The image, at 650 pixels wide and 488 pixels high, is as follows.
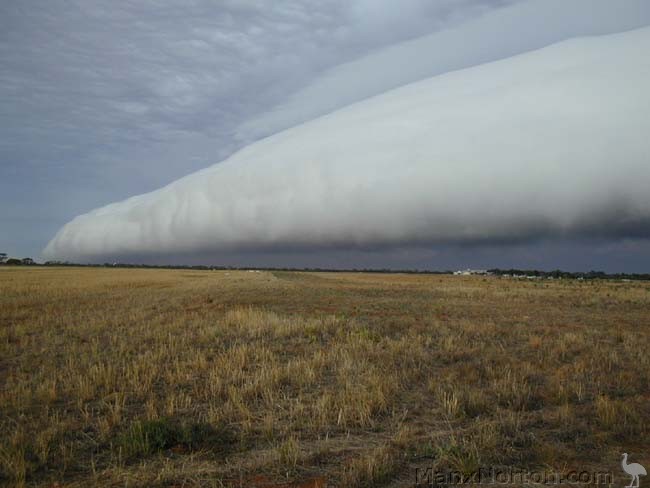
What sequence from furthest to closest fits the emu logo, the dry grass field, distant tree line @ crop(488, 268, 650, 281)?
distant tree line @ crop(488, 268, 650, 281)
the dry grass field
the emu logo

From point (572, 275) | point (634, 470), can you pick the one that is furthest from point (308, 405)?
point (572, 275)

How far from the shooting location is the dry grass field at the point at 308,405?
6449mm

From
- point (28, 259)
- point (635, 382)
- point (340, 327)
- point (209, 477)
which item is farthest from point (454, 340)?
point (28, 259)

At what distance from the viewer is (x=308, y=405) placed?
902 centimetres

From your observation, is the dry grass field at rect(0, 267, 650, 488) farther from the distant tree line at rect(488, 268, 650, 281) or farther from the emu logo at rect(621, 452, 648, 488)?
the distant tree line at rect(488, 268, 650, 281)

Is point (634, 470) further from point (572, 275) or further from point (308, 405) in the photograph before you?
point (572, 275)

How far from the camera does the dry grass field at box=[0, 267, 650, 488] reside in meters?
6.45

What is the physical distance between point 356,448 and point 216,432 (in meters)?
2.33

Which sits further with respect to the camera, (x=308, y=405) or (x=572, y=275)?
(x=572, y=275)

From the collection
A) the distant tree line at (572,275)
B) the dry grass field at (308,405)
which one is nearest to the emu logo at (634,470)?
the dry grass field at (308,405)

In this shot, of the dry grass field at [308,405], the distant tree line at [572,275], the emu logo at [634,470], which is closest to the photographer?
the emu logo at [634,470]

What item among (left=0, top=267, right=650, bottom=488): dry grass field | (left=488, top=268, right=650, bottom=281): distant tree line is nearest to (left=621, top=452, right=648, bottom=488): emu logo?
(left=0, top=267, right=650, bottom=488): dry grass field

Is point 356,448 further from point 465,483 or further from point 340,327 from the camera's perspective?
point 340,327

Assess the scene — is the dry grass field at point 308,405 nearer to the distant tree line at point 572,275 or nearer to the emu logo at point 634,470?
the emu logo at point 634,470
